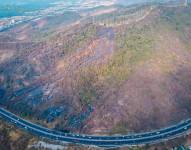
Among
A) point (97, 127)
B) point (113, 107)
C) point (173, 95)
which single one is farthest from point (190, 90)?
point (97, 127)

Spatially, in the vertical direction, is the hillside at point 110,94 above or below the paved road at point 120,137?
above

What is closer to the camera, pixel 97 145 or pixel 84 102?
pixel 97 145

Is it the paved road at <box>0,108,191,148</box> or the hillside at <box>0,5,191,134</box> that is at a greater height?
the hillside at <box>0,5,191,134</box>

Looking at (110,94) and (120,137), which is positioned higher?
(110,94)

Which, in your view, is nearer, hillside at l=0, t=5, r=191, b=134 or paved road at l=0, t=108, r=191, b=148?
paved road at l=0, t=108, r=191, b=148

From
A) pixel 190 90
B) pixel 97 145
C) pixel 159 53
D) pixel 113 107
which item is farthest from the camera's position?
pixel 159 53

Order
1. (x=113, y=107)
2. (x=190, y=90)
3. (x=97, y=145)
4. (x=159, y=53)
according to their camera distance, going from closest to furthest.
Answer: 1. (x=97, y=145)
2. (x=113, y=107)
3. (x=190, y=90)
4. (x=159, y=53)

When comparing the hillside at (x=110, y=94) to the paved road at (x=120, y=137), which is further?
the hillside at (x=110, y=94)

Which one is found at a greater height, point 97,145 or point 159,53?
point 159,53

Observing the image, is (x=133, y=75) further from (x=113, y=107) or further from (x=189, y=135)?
(x=189, y=135)

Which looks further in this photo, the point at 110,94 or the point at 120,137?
the point at 110,94

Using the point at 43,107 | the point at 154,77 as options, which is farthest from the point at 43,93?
the point at 154,77
